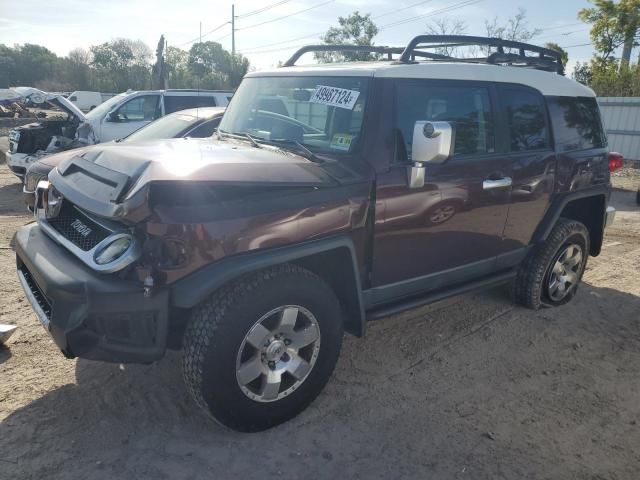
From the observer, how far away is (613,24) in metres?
24.5

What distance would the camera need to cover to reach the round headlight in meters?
2.48

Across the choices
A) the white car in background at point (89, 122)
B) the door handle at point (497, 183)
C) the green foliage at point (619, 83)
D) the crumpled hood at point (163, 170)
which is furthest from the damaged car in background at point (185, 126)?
the green foliage at point (619, 83)

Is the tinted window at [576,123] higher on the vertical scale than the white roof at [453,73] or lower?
A: lower

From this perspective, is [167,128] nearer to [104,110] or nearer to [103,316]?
[104,110]

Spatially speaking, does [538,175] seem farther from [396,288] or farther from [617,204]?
[617,204]

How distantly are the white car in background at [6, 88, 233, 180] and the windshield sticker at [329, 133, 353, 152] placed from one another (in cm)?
740

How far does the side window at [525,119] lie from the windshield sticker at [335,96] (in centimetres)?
136

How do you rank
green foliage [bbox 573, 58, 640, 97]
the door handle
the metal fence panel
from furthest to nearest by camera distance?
green foliage [bbox 573, 58, 640, 97] < the metal fence panel < the door handle

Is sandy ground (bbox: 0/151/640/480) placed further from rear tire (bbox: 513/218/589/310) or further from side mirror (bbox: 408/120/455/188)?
side mirror (bbox: 408/120/455/188)

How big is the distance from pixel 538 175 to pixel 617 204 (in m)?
7.53

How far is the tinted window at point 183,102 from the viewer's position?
412 inches

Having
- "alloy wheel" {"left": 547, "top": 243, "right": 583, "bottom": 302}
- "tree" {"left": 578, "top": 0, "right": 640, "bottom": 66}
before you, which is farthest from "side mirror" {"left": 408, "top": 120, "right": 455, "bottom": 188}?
"tree" {"left": 578, "top": 0, "right": 640, "bottom": 66}

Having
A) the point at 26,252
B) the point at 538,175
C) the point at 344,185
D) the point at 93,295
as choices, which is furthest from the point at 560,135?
the point at 26,252

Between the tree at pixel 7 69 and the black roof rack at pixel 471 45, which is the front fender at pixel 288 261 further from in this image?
the tree at pixel 7 69
